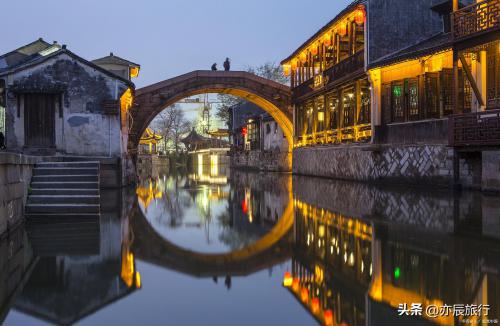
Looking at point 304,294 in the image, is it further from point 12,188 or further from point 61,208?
point 61,208

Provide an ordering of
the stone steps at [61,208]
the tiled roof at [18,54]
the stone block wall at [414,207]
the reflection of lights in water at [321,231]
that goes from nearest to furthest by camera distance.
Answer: the reflection of lights in water at [321,231] → the stone block wall at [414,207] → the stone steps at [61,208] → the tiled roof at [18,54]

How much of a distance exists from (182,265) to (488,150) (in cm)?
1213

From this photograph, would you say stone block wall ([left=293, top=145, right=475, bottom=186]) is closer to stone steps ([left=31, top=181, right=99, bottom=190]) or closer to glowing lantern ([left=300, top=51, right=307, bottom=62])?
glowing lantern ([left=300, top=51, right=307, bottom=62])

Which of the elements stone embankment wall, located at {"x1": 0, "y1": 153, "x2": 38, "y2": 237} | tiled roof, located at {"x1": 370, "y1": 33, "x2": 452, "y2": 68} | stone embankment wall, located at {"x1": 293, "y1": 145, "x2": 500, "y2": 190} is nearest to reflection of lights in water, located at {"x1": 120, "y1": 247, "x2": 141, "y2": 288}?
stone embankment wall, located at {"x1": 0, "y1": 153, "x2": 38, "y2": 237}

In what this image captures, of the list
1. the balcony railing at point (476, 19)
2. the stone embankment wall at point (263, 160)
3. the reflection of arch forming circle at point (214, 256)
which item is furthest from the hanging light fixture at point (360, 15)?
the stone embankment wall at point (263, 160)

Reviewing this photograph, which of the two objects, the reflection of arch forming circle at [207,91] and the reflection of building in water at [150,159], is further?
the reflection of building in water at [150,159]

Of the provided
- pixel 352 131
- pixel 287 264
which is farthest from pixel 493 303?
pixel 352 131

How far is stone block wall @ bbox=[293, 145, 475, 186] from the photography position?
17.6m

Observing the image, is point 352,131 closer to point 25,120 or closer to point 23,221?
point 25,120

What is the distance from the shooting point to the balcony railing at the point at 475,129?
48.1 ft

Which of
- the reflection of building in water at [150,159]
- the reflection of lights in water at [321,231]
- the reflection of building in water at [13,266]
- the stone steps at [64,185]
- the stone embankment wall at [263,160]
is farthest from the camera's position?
the reflection of building in water at [150,159]

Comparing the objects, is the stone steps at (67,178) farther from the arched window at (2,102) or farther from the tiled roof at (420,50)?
the tiled roof at (420,50)

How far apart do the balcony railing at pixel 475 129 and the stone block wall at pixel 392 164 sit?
1213 millimetres

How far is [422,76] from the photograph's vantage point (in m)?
20.2
